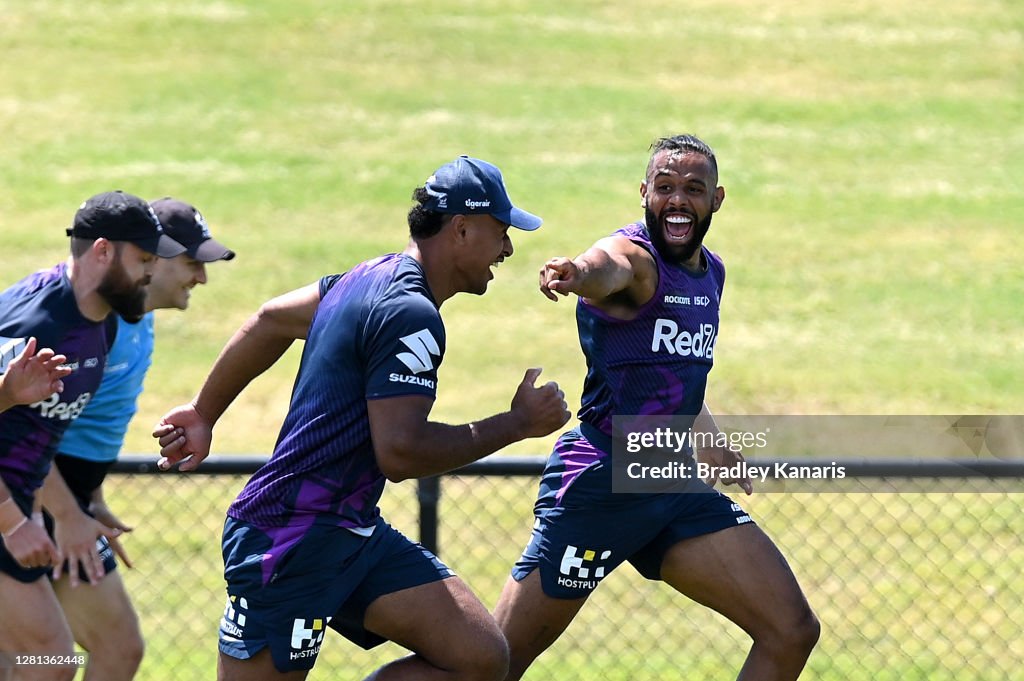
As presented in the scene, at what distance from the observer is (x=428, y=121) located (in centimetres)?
1886

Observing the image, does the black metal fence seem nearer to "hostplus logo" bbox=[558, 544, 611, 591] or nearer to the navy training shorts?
"hostplus logo" bbox=[558, 544, 611, 591]

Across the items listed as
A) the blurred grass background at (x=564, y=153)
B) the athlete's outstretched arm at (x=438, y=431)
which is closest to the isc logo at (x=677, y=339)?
the athlete's outstretched arm at (x=438, y=431)

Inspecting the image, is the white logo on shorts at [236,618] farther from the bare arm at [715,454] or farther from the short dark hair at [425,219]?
the bare arm at [715,454]

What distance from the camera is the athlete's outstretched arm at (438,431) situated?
4828 millimetres

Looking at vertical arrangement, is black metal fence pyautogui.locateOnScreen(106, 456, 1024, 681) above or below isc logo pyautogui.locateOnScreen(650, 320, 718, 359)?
below

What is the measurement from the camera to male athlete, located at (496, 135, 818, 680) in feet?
18.9

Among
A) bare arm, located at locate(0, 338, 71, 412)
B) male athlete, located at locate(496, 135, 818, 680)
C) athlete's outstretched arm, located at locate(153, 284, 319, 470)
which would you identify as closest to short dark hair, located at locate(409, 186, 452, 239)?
athlete's outstretched arm, located at locate(153, 284, 319, 470)

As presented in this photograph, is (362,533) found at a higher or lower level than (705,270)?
lower

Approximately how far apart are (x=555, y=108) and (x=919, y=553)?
1095 centimetres

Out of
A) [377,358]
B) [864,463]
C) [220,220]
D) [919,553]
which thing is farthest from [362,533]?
[220,220]

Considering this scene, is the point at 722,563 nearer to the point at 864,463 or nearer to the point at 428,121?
the point at 864,463

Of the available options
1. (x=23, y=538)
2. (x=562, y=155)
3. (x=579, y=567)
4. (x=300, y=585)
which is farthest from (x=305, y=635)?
(x=562, y=155)

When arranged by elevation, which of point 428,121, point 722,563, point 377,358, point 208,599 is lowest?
point 208,599

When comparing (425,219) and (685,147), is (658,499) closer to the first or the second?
(685,147)
